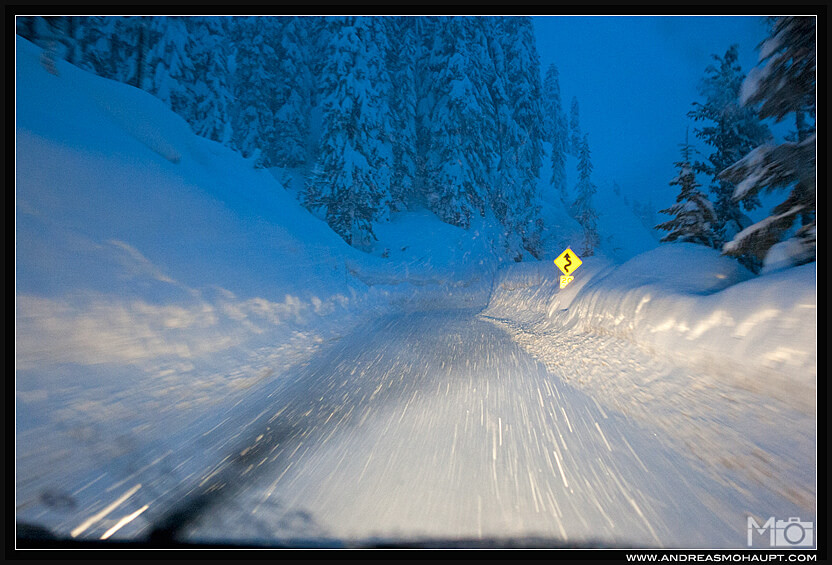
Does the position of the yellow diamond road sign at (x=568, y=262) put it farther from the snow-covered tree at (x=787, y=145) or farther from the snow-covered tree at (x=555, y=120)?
the snow-covered tree at (x=555, y=120)

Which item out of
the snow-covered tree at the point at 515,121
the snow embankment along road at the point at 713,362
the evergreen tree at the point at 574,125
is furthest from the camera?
the evergreen tree at the point at 574,125

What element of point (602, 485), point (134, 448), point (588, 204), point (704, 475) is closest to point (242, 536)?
point (134, 448)

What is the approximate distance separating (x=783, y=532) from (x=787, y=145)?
18.5ft

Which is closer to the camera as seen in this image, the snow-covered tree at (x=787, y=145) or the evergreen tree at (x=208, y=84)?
the snow-covered tree at (x=787, y=145)

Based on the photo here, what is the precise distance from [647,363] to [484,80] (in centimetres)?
2822

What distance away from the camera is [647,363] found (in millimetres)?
5043

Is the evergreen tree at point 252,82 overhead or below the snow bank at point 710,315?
overhead

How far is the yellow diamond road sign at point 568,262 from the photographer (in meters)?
10.8

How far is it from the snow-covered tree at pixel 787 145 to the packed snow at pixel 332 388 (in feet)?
3.64

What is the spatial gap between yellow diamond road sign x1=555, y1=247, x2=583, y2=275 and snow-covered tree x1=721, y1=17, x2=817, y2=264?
17.1ft

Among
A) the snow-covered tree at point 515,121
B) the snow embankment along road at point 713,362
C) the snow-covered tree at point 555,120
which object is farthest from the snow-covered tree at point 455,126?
the snow-covered tree at point 555,120

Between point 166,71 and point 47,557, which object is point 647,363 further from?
point 166,71

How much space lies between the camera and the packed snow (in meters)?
2.32

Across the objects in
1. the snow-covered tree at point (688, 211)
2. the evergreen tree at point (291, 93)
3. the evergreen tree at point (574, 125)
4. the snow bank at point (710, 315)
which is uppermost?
the evergreen tree at point (574, 125)
